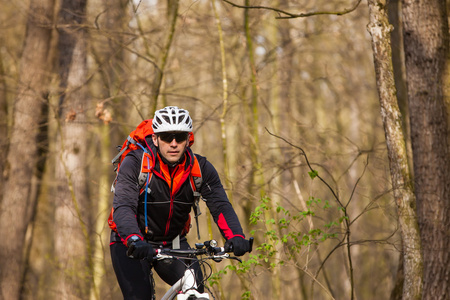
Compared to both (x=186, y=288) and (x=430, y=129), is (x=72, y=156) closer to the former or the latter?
(x=430, y=129)

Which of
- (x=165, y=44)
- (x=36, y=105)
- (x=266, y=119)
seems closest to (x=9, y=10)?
(x=36, y=105)

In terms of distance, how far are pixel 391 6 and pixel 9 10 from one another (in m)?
11.5

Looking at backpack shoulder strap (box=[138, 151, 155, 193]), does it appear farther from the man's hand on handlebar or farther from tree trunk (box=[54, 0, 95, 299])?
tree trunk (box=[54, 0, 95, 299])

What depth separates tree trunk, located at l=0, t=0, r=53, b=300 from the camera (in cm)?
1195

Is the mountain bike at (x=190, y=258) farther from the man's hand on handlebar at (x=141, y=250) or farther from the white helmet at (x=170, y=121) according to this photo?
the white helmet at (x=170, y=121)

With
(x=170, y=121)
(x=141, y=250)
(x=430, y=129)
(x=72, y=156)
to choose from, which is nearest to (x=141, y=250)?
(x=141, y=250)

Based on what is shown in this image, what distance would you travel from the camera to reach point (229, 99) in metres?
9.88

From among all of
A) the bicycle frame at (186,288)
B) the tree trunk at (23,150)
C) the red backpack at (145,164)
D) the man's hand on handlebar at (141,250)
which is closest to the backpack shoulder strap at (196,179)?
the red backpack at (145,164)

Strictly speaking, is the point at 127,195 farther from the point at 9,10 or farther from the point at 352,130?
the point at 352,130

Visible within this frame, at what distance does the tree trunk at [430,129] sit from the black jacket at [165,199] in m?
2.54

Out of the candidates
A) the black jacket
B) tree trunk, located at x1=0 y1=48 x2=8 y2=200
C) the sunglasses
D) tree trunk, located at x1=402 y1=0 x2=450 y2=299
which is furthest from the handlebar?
tree trunk, located at x1=0 y1=48 x2=8 y2=200

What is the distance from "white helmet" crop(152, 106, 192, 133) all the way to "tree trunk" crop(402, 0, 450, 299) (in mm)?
2909

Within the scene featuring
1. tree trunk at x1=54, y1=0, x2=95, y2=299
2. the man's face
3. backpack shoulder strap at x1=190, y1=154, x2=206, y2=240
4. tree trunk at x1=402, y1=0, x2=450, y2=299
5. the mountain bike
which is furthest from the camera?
tree trunk at x1=54, y1=0, x2=95, y2=299

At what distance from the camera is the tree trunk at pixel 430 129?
6.36 m
